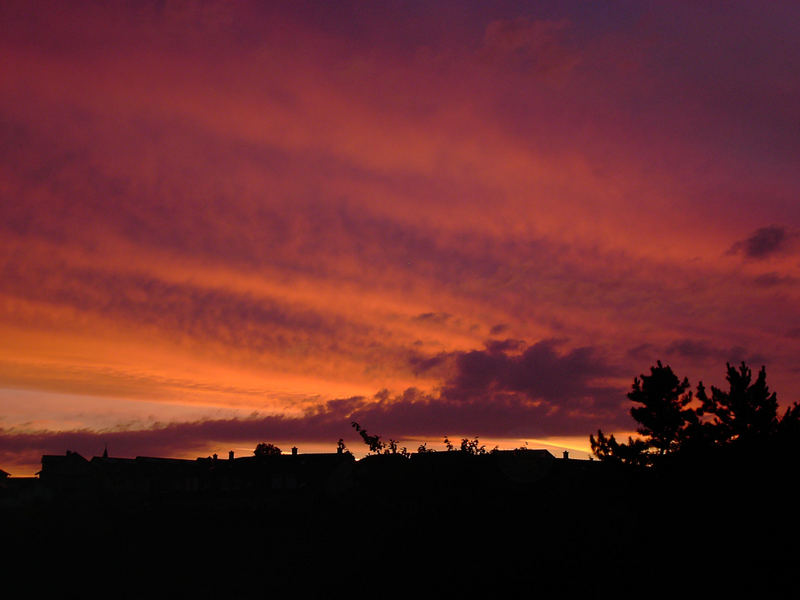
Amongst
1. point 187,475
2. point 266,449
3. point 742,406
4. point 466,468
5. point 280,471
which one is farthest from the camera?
point 266,449

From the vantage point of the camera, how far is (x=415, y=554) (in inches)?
1206

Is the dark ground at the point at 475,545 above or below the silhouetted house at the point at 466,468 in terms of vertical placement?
below

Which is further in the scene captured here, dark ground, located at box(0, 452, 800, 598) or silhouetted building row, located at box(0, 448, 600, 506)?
silhouetted building row, located at box(0, 448, 600, 506)

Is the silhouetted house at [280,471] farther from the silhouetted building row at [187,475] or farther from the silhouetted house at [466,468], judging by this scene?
the silhouetted house at [466,468]

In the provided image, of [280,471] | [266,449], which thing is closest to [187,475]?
[280,471]

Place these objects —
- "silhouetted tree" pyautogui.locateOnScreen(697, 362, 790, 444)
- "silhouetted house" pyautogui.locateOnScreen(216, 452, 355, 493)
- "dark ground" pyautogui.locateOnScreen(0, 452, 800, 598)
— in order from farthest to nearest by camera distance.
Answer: "silhouetted house" pyautogui.locateOnScreen(216, 452, 355, 493), "silhouetted tree" pyautogui.locateOnScreen(697, 362, 790, 444), "dark ground" pyautogui.locateOnScreen(0, 452, 800, 598)

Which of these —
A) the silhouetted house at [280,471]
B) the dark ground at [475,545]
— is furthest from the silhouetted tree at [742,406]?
the silhouetted house at [280,471]

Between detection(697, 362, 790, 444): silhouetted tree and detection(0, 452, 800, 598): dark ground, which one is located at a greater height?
detection(697, 362, 790, 444): silhouetted tree

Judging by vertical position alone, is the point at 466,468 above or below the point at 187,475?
above

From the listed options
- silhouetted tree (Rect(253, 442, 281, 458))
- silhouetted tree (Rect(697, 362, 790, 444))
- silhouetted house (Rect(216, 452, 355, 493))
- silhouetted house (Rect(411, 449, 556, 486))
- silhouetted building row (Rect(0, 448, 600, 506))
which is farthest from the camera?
silhouetted tree (Rect(253, 442, 281, 458))

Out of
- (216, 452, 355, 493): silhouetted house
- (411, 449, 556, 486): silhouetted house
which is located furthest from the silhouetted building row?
(411, 449, 556, 486): silhouetted house

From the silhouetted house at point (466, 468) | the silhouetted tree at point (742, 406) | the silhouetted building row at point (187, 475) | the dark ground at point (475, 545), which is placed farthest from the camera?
the silhouetted building row at point (187, 475)

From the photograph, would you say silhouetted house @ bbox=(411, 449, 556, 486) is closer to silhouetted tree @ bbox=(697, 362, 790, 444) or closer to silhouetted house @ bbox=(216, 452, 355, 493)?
silhouetted tree @ bbox=(697, 362, 790, 444)

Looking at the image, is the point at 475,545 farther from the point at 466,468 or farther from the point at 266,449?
Result: the point at 266,449
